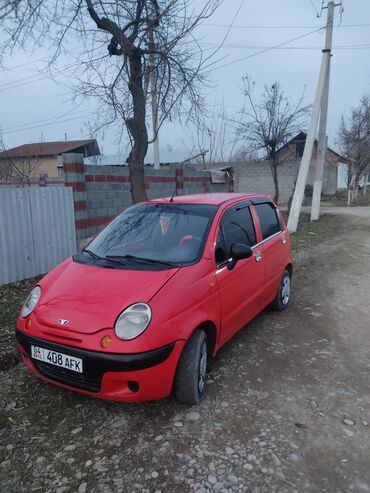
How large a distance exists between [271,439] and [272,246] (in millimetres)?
2515

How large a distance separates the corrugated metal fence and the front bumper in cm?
377

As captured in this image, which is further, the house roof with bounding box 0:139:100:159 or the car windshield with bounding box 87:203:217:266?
the house roof with bounding box 0:139:100:159

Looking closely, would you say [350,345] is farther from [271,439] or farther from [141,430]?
[141,430]

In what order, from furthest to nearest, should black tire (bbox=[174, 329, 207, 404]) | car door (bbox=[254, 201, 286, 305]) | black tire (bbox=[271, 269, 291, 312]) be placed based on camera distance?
black tire (bbox=[271, 269, 291, 312]) < car door (bbox=[254, 201, 286, 305]) < black tire (bbox=[174, 329, 207, 404])

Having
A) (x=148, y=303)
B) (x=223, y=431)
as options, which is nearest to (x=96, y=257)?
(x=148, y=303)

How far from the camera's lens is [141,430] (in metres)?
2.99

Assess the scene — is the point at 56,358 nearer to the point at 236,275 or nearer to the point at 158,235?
the point at 158,235

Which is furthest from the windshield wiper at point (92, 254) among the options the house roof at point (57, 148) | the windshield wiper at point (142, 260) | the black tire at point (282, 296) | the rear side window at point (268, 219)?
the house roof at point (57, 148)

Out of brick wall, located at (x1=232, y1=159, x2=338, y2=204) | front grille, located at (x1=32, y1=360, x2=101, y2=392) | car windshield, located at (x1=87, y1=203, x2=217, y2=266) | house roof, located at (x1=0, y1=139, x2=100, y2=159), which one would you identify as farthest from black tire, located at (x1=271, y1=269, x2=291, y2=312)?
house roof, located at (x1=0, y1=139, x2=100, y2=159)

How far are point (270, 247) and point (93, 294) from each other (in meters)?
2.45

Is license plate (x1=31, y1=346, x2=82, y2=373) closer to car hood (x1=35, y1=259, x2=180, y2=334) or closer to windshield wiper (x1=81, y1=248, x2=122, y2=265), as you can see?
car hood (x1=35, y1=259, x2=180, y2=334)

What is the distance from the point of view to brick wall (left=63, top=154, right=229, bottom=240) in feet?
28.0

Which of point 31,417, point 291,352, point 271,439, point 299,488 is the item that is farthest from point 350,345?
point 31,417

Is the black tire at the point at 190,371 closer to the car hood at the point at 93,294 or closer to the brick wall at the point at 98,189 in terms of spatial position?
the car hood at the point at 93,294
